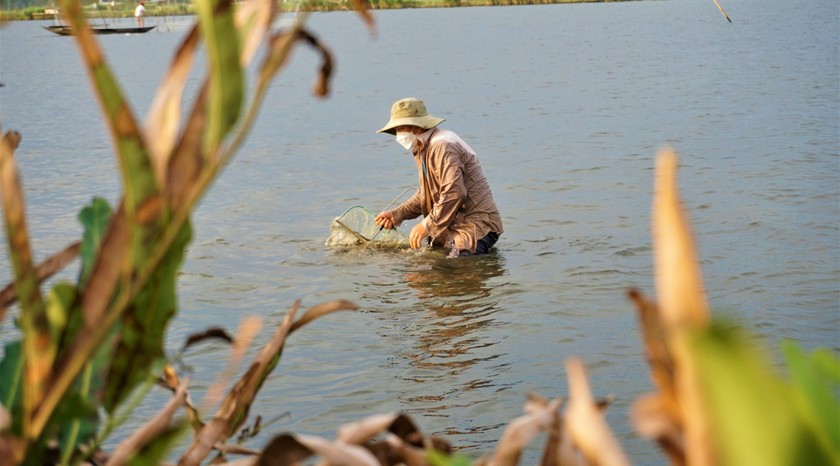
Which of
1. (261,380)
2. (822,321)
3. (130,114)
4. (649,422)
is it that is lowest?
(822,321)

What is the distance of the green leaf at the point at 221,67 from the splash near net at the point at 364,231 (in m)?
10.9

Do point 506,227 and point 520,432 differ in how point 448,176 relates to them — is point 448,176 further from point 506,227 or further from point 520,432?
point 520,432

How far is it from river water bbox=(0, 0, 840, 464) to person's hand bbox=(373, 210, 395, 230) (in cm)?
45

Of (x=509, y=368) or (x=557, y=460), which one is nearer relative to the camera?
(x=557, y=460)

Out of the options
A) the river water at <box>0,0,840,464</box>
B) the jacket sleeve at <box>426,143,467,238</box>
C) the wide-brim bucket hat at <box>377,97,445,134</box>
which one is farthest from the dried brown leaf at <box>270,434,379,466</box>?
the jacket sleeve at <box>426,143,467,238</box>

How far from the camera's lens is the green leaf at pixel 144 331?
1086 mm

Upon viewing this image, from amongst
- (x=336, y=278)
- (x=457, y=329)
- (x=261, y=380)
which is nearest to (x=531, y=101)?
(x=336, y=278)

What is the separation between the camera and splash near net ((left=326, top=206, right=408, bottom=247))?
466 inches

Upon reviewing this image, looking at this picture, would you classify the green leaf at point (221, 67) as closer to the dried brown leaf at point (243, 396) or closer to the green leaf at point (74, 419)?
the green leaf at point (74, 419)

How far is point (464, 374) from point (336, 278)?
353cm

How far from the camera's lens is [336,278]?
36.1 feet

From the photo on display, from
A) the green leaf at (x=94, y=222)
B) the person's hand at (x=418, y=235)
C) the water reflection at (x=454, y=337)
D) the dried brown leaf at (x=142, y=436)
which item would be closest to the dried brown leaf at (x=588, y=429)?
the dried brown leaf at (x=142, y=436)

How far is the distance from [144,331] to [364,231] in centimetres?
1090

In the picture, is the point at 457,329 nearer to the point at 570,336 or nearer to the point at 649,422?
the point at 570,336
